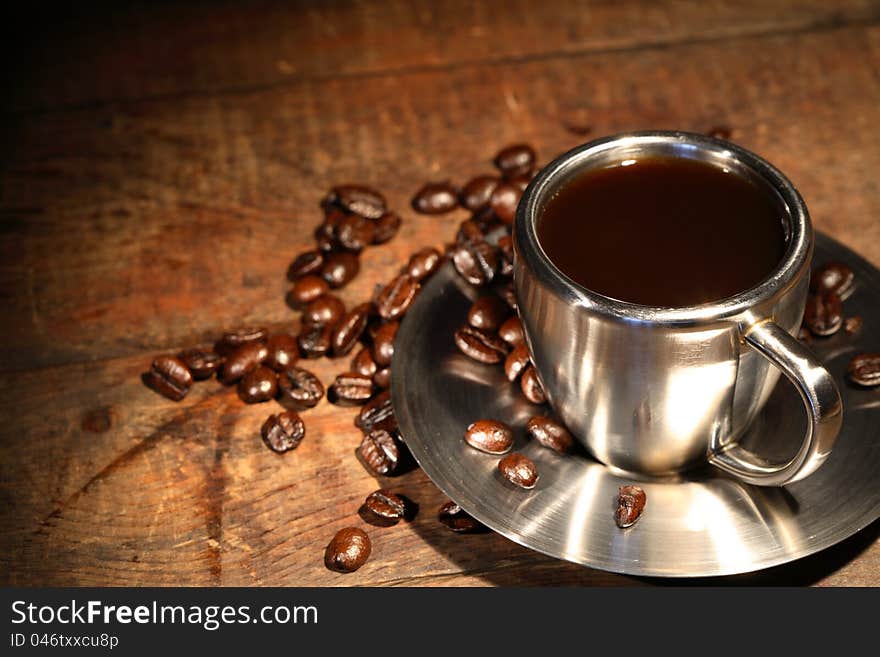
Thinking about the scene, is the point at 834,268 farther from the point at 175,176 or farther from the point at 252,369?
the point at 175,176

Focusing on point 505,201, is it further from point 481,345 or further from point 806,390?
point 806,390

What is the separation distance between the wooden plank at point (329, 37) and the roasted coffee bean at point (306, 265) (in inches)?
21.5

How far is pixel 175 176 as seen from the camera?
193 cm

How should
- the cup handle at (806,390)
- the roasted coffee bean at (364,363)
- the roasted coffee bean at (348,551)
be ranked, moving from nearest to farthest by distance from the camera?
1. the cup handle at (806,390)
2. the roasted coffee bean at (348,551)
3. the roasted coffee bean at (364,363)

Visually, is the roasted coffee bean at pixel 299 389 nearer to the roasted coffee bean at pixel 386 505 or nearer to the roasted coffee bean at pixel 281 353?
the roasted coffee bean at pixel 281 353

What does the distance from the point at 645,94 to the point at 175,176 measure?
91 cm

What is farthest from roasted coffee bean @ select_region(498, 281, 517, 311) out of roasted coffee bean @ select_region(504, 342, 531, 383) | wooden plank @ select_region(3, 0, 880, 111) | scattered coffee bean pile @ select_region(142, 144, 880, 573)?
wooden plank @ select_region(3, 0, 880, 111)

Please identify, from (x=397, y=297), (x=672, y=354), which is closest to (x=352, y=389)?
(x=397, y=297)

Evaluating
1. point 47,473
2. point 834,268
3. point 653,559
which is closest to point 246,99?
point 47,473

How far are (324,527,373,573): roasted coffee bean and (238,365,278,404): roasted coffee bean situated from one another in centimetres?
28

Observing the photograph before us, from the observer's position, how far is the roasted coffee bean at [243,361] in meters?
1.54

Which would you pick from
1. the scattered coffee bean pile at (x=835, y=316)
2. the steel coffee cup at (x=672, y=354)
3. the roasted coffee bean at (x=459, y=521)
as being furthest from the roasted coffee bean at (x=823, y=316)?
the roasted coffee bean at (x=459, y=521)

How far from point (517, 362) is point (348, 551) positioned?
33 cm

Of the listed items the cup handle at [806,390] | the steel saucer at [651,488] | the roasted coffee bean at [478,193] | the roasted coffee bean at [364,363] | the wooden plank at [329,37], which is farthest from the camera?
the wooden plank at [329,37]
